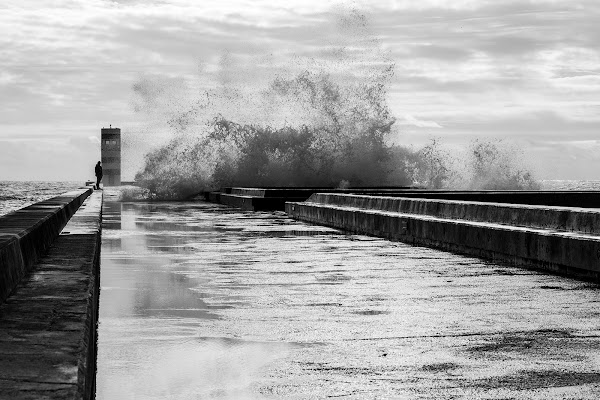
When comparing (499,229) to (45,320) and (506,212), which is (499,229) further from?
(45,320)

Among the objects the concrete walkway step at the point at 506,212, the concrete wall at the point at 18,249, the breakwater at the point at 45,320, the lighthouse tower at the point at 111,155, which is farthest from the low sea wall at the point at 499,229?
the lighthouse tower at the point at 111,155

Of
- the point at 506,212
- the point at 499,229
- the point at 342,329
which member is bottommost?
the point at 342,329

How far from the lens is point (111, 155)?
187m

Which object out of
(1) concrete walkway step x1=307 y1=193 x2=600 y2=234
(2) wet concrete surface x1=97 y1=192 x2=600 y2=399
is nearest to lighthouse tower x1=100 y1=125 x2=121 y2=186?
(1) concrete walkway step x1=307 y1=193 x2=600 y2=234

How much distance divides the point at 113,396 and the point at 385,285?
20.7 feet

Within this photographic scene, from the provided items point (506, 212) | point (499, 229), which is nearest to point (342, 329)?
point (499, 229)

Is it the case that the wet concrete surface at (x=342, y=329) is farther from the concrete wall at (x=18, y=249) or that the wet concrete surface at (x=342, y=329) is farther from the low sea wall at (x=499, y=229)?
the concrete wall at (x=18, y=249)

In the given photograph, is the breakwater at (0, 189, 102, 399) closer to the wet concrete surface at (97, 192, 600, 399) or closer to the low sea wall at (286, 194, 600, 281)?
the wet concrete surface at (97, 192, 600, 399)

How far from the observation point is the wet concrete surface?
19.6 ft

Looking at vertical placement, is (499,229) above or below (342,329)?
above

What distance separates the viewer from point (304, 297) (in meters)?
10.5

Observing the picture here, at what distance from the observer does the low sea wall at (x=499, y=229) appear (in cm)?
1257

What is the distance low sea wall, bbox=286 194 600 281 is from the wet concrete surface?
364 mm

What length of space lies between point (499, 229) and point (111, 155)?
176 m
